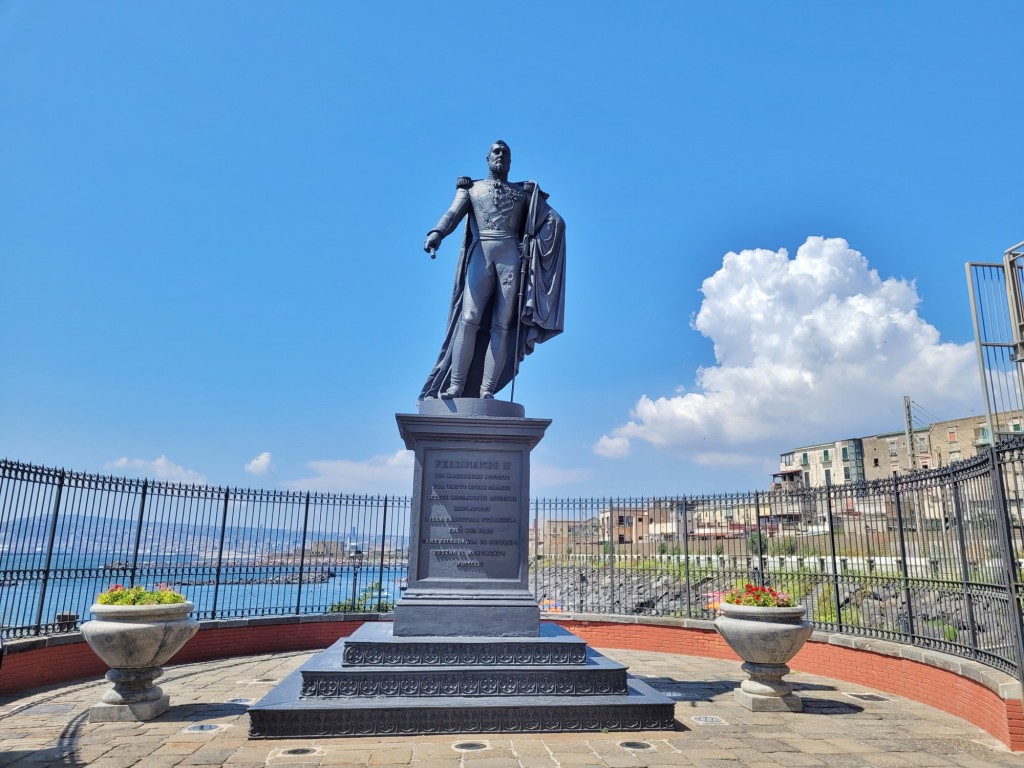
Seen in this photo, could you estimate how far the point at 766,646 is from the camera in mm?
7258

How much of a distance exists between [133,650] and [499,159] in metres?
6.81

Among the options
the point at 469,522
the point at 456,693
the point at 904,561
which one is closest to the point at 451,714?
the point at 456,693

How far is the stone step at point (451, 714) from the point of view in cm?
576

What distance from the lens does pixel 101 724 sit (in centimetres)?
639

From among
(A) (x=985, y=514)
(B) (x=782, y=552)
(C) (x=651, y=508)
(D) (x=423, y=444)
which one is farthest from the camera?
(C) (x=651, y=508)

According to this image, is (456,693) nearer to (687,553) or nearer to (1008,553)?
(1008,553)

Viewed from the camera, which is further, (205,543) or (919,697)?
(205,543)

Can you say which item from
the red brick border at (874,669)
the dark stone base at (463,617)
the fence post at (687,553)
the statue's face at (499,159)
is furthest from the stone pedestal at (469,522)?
the fence post at (687,553)

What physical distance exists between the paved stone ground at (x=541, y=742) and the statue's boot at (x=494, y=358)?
12.7 feet

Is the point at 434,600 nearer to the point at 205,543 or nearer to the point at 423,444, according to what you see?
the point at 423,444

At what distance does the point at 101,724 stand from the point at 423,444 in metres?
4.02

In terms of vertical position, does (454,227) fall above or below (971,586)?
above

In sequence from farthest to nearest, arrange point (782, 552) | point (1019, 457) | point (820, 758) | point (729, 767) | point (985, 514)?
point (782, 552) < point (985, 514) < point (1019, 457) < point (820, 758) < point (729, 767)

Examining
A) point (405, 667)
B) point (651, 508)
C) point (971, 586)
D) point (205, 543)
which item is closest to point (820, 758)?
point (971, 586)
